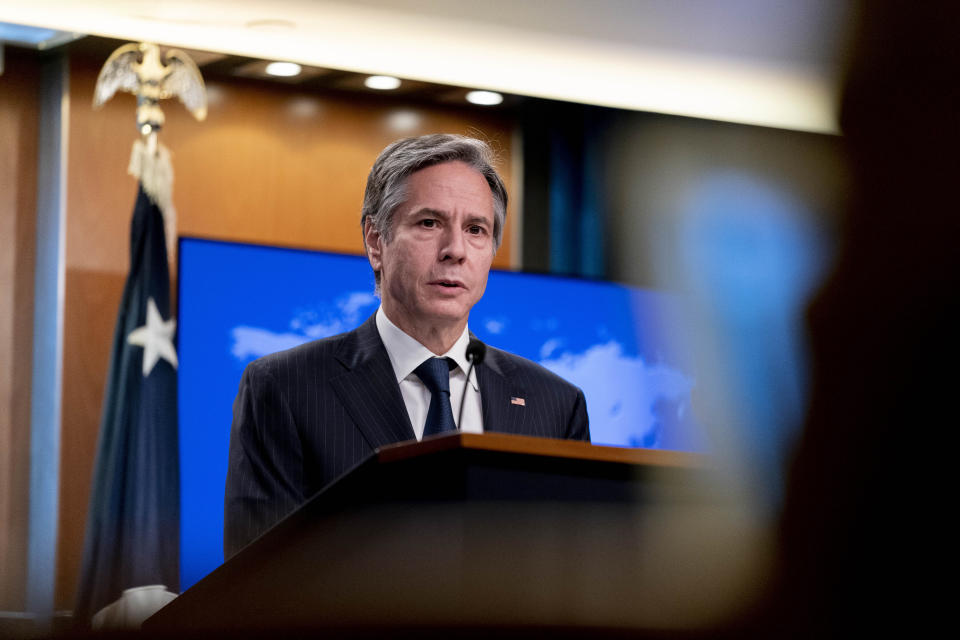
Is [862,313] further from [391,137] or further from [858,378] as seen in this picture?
[391,137]

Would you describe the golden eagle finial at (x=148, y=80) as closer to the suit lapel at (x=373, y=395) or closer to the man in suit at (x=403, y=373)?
the man in suit at (x=403, y=373)

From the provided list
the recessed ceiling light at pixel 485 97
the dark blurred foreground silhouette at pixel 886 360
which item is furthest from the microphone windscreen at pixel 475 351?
the recessed ceiling light at pixel 485 97

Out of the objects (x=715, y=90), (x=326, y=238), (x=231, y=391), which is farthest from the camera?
(x=715, y=90)

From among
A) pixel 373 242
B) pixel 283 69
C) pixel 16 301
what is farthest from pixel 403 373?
pixel 283 69

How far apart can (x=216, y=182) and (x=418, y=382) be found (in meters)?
3.43

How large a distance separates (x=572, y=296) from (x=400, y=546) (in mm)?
4634

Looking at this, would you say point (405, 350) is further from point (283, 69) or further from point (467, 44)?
point (467, 44)

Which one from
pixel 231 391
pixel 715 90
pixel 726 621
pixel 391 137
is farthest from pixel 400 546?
pixel 715 90

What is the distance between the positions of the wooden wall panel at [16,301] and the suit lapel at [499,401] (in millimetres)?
3261

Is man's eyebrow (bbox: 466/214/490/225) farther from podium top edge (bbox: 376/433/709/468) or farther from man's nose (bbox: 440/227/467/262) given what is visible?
podium top edge (bbox: 376/433/709/468)

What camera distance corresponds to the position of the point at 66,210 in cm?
489

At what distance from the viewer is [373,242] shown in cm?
247

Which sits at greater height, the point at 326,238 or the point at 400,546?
the point at 326,238

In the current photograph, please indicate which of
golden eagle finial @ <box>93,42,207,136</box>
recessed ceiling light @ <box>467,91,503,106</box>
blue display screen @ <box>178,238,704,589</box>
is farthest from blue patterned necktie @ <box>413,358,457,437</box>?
recessed ceiling light @ <box>467,91,503,106</box>
